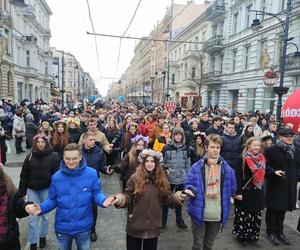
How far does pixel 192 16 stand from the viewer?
56875 mm

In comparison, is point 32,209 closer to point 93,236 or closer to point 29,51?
point 93,236

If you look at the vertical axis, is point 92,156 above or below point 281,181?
above

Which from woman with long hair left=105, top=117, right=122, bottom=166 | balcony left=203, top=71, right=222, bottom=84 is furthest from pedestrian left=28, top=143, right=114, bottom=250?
balcony left=203, top=71, right=222, bottom=84

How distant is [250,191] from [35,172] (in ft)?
10.7

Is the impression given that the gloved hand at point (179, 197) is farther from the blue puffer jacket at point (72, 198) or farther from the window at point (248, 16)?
the window at point (248, 16)

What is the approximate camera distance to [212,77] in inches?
1355

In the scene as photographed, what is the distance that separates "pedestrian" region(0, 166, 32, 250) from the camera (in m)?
2.88

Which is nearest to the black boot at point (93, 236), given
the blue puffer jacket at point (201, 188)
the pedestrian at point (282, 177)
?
the blue puffer jacket at point (201, 188)

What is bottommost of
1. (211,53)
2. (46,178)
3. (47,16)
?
(46,178)

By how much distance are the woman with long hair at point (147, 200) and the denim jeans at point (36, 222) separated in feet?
5.09

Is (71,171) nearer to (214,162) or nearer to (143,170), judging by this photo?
(143,170)

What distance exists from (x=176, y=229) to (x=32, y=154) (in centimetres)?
280

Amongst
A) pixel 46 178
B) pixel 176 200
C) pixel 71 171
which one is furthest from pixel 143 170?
pixel 46 178

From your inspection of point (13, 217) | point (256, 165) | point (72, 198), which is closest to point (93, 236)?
point (72, 198)
